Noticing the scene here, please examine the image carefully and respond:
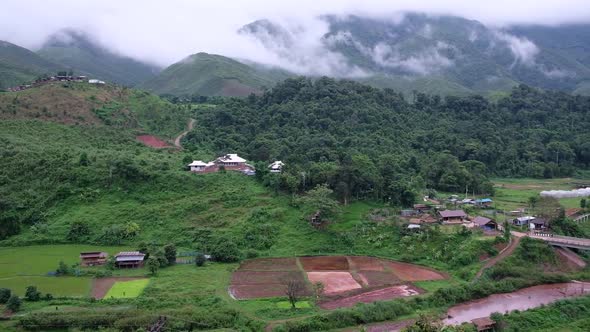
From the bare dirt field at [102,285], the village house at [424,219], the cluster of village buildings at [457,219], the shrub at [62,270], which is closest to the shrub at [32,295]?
the bare dirt field at [102,285]

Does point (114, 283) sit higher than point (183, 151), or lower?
lower

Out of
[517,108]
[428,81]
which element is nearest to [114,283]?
[517,108]

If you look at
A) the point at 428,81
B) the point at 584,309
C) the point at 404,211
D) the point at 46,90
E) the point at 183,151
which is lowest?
the point at 584,309

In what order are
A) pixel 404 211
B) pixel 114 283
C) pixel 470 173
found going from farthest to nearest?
pixel 470 173 → pixel 404 211 → pixel 114 283

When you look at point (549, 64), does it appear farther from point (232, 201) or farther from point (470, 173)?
point (232, 201)

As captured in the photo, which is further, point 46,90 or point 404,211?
point 46,90

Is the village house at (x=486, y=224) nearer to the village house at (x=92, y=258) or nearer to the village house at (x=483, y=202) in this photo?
the village house at (x=483, y=202)
